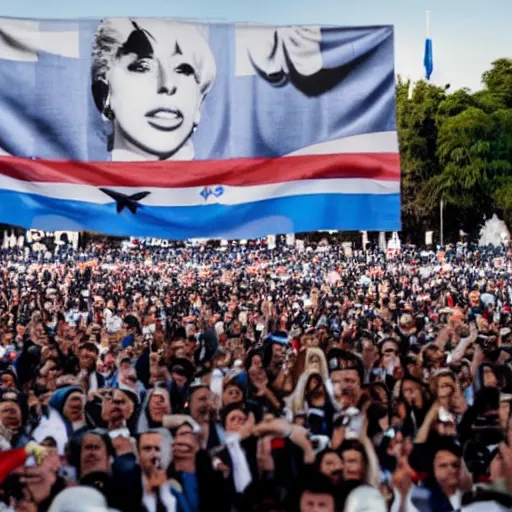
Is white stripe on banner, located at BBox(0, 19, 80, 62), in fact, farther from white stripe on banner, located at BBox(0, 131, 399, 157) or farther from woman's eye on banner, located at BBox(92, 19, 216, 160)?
white stripe on banner, located at BBox(0, 131, 399, 157)

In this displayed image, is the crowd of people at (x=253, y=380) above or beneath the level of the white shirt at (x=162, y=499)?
above

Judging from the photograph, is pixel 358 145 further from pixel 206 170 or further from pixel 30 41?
pixel 30 41

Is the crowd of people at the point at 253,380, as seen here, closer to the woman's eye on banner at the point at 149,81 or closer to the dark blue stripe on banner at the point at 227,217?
the dark blue stripe on banner at the point at 227,217

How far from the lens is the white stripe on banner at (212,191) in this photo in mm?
7238

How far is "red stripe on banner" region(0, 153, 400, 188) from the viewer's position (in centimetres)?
716

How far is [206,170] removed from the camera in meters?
7.25

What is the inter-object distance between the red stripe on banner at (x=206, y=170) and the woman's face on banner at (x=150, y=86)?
164 mm

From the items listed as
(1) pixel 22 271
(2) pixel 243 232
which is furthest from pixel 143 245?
(2) pixel 243 232

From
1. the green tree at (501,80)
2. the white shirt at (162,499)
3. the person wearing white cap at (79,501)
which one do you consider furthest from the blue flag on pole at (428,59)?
the green tree at (501,80)

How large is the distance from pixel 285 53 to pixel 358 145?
66cm

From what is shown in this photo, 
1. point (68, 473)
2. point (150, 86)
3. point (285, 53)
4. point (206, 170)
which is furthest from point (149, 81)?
point (68, 473)

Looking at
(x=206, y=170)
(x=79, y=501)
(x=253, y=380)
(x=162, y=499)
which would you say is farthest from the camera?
(x=253, y=380)

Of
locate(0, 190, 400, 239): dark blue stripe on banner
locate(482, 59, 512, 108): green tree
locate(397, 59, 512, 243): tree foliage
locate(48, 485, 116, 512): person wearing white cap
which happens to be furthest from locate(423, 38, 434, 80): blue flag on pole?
locate(482, 59, 512, 108): green tree

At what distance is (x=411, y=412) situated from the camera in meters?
7.61
